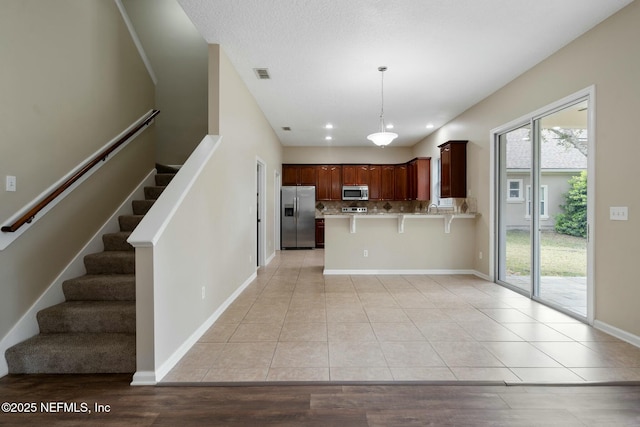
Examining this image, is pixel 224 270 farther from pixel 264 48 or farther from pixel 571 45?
pixel 571 45

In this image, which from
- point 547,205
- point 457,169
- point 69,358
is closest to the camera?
point 69,358

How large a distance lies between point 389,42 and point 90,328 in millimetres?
3802

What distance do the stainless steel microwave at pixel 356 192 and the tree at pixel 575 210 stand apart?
17.7 ft

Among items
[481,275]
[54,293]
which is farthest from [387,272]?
[54,293]

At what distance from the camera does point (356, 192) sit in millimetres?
8805

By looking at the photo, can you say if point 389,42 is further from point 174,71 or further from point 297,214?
point 297,214

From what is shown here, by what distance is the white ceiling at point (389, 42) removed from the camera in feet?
9.06

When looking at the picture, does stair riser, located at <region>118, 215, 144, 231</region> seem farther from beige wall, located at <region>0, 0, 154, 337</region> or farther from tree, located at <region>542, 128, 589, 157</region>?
tree, located at <region>542, 128, 589, 157</region>

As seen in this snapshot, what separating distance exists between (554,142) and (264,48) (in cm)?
351

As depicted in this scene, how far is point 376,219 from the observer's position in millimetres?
5488

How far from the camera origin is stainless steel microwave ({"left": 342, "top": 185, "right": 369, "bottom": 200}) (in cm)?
879

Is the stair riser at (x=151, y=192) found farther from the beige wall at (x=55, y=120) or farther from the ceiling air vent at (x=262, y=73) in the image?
the ceiling air vent at (x=262, y=73)

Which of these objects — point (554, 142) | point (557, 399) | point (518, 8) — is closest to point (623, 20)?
point (518, 8)

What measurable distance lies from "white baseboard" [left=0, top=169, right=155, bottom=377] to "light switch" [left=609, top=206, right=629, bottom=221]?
491 centimetres
